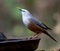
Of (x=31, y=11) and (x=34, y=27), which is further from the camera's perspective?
(x=31, y=11)

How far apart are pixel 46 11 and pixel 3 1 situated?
97 centimetres

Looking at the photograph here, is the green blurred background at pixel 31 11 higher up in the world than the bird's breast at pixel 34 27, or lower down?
lower down

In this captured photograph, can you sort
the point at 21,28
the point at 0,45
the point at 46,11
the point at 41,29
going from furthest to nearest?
the point at 46,11, the point at 21,28, the point at 41,29, the point at 0,45

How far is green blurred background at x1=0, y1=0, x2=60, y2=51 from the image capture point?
6750 mm

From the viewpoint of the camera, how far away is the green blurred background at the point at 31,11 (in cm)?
675

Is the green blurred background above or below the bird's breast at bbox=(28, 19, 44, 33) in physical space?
below

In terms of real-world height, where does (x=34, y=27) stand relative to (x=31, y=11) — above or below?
above

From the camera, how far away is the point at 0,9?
24.7ft

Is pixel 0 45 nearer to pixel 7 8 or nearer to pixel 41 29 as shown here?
pixel 41 29

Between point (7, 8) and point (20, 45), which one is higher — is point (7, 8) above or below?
below

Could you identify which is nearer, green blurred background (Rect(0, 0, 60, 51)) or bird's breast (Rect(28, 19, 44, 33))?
bird's breast (Rect(28, 19, 44, 33))

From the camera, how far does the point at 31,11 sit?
7.29 metres

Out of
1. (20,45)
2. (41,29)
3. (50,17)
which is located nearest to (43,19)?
(50,17)

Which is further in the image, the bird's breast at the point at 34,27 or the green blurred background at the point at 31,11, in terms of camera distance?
the green blurred background at the point at 31,11
